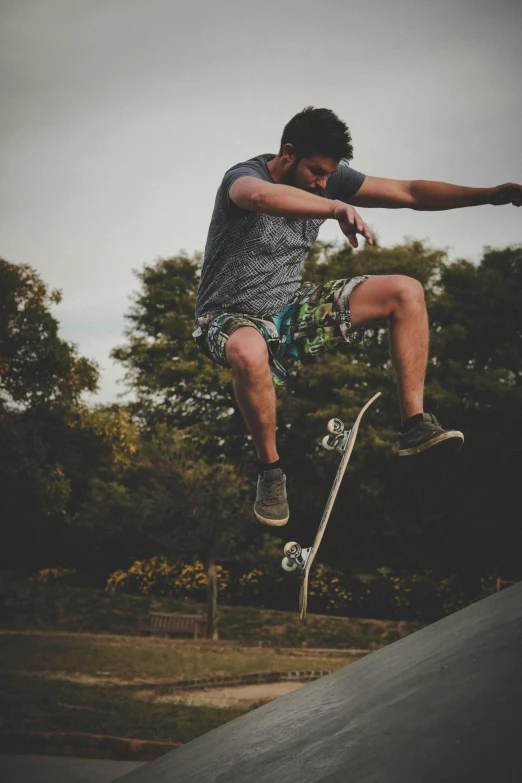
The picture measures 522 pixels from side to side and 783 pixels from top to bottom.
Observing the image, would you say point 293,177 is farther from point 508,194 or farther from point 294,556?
point 294,556

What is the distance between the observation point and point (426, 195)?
357 centimetres

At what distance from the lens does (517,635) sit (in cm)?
214

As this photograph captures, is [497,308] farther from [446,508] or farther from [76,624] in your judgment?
[76,624]

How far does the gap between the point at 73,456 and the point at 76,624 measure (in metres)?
4.66

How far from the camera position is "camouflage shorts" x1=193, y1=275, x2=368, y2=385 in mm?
3389

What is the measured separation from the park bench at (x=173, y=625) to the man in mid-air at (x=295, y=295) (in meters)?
15.8

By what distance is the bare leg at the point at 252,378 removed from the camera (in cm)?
317

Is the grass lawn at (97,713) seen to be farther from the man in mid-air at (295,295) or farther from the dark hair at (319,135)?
the dark hair at (319,135)

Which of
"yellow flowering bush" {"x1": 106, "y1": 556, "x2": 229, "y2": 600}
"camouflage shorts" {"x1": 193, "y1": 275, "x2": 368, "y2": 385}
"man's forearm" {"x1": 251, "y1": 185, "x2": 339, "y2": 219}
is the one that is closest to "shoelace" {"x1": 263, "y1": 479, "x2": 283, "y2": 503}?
"camouflage shorts" {"x1": 193, "y1": 275, "x2": 368, "y2": 385}

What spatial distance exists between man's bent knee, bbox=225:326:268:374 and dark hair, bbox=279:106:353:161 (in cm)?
87

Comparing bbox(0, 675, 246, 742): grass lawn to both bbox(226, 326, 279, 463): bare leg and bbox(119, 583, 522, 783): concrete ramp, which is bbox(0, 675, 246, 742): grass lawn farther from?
bbox(226, 326, 279, 463): bare leg

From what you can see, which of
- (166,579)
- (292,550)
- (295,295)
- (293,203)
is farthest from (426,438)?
(166,579)

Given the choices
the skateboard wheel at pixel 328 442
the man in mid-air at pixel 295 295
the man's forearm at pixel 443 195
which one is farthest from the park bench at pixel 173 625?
the man's forearm at pixel 443 195

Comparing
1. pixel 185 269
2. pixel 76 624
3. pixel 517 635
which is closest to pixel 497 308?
pixel 185 269
